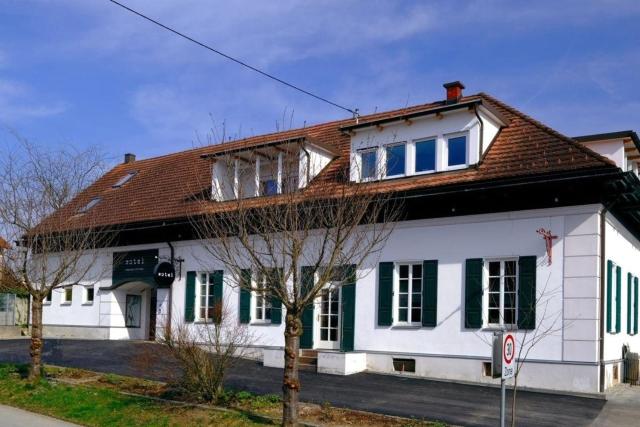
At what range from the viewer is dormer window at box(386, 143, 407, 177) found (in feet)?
67.6

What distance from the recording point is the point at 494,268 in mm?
18297

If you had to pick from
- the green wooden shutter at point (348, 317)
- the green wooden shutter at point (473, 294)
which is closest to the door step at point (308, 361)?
the green wooden shutter at point (348, 317)

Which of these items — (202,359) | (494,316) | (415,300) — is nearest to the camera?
(202,359)

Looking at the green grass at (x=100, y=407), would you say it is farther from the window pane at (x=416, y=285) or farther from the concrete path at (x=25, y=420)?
the window pane at (x=416, y=285)

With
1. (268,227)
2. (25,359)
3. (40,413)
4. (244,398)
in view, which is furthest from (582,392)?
(25,359)

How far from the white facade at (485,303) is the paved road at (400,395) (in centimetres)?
72

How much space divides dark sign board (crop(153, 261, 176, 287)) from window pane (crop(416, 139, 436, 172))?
9.75 metres

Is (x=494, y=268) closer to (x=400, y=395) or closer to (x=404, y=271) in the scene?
(x=404, y=271)

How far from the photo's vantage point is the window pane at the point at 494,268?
59.8 ft

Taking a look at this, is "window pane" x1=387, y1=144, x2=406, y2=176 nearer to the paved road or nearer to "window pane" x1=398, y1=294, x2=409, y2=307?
"window pane" x1=398, y1=294, x2=409, y2=307

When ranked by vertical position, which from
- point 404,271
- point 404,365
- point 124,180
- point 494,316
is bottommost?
point 404,365

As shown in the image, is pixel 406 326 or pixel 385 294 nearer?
pixel 406 326

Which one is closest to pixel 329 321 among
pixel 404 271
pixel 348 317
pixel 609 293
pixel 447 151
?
pixel 348 317

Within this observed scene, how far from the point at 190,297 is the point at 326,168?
21.8 feet
